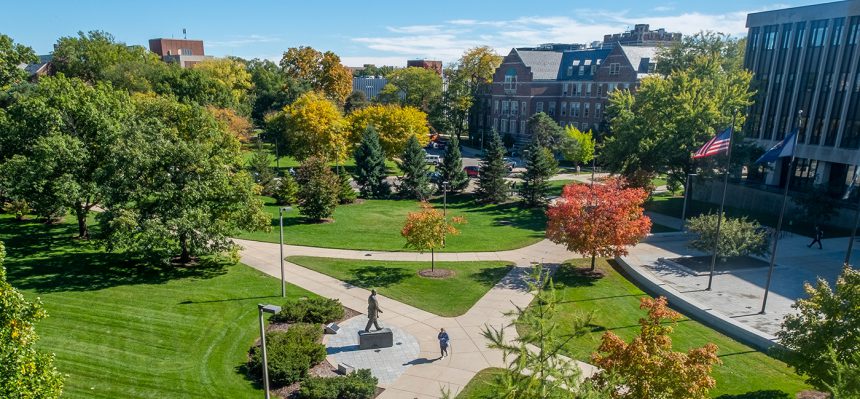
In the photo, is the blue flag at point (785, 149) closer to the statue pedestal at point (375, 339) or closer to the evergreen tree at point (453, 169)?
the statue pedestal at point (375, 339)

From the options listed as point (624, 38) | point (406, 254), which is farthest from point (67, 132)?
point (624, 38)

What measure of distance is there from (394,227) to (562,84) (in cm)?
5256

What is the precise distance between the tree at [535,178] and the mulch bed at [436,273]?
62.4 ft

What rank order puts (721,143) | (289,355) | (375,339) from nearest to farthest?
1. (289,355)
2. (375,339)
3. (721,143)

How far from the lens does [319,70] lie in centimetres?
9500

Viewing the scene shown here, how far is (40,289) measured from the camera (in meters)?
24.0

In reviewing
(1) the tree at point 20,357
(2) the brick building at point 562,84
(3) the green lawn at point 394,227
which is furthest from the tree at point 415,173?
(1) the tree at point 20,357

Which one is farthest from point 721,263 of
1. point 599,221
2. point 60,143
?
point 60,143

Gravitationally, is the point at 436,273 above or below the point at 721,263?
below

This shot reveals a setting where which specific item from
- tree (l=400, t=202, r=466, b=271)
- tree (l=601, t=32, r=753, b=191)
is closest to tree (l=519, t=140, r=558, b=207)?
tree (l=601, t=32, r=753, b=191)

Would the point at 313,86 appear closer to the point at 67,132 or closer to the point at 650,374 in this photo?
the point at 67,132

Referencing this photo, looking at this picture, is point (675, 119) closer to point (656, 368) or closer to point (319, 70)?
point (656, 368)

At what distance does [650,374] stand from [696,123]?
32122 millimetres

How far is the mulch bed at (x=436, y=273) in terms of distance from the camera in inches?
1112
